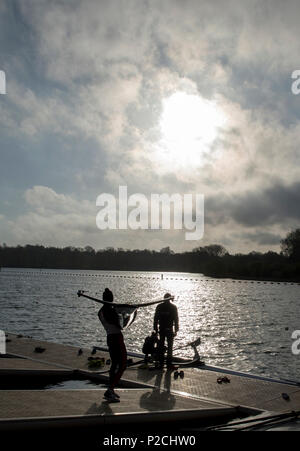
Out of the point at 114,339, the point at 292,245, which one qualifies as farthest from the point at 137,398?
the point at 292,245

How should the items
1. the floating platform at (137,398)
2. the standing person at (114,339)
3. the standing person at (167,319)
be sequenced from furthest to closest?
the standing person at (167,319) → the standing person at (114,339) → the floating platform at (137,398)

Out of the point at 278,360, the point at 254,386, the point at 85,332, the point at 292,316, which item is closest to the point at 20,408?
the point at 254,386

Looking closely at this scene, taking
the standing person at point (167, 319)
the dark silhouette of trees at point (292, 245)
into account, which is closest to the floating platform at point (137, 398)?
the standing person at point (167, 319)

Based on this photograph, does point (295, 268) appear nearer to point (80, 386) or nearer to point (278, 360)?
point (278, 360)

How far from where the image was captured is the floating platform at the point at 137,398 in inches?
347

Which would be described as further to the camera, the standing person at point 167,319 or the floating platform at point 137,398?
the standing person at point 167,319

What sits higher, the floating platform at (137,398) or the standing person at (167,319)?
the standing person at (167,319)

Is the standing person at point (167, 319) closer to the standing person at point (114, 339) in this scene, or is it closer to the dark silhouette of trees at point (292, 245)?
the standing person at point (114, 339)

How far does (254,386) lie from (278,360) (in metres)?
12.8

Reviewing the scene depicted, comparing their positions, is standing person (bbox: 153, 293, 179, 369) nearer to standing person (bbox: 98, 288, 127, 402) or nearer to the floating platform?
the floating platform

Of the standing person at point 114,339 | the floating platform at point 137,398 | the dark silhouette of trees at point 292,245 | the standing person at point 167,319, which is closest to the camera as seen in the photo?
the floating platform at point 137,398

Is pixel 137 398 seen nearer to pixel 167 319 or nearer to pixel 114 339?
pixel 114 339

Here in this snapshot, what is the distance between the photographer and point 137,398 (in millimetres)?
10719
